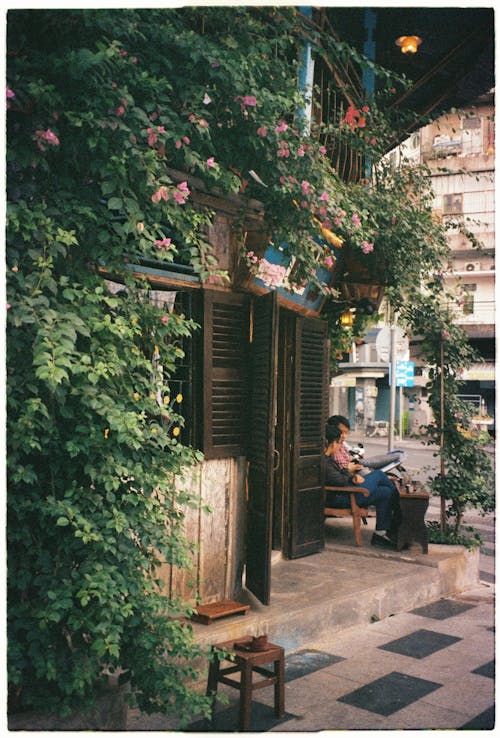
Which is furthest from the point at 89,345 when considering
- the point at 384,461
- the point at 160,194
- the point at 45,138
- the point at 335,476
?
the point at 384,461

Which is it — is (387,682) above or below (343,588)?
below

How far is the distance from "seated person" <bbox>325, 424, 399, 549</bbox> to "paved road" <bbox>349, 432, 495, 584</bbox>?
499mm

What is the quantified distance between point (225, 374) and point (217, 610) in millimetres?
2050

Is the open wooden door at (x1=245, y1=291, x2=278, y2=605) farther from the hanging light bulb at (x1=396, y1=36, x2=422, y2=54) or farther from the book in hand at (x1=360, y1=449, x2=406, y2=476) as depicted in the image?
the book in hand at (x1=360, y1=449, x2=406, y2=476)

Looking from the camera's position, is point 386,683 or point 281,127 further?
point 386,683

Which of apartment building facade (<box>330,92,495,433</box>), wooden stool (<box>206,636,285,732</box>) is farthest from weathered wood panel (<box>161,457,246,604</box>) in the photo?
apartment building facade (<box>330,92,495,433</box>)

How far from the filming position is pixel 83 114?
12.4ft

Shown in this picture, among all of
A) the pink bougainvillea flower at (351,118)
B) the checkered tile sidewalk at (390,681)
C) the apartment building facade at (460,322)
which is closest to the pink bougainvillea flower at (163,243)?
the checkered tile sidewalk at (390,681)

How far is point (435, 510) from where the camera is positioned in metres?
14.9

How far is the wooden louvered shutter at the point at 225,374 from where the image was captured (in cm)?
629

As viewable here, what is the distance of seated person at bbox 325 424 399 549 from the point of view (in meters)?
9.02

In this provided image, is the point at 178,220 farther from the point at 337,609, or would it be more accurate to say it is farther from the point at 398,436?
the point at 398,436

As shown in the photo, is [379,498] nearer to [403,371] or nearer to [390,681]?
[390,681]

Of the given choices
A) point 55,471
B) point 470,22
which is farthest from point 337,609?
point 470,22
